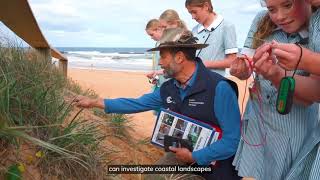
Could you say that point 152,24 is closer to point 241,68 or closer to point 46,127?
point 46,127

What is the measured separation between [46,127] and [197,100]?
3.71ft

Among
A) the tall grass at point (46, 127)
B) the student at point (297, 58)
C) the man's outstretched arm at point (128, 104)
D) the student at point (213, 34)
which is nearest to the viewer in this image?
the student at point (297, 58)

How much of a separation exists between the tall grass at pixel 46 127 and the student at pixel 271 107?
3.31ft

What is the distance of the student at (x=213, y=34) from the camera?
4680 mm

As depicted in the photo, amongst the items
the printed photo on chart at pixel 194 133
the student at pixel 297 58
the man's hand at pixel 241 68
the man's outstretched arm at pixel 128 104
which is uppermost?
the student at pixel 297 58

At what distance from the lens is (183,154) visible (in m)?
3.63

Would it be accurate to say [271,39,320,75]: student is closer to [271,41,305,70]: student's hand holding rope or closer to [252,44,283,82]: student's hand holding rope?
[271,41,305,70]: student's hand holding rope

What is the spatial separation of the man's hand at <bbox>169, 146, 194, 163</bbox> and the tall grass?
580 mm

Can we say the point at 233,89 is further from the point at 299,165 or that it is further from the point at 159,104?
the point at 299,165

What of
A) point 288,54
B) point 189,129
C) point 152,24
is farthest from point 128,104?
point 152,24

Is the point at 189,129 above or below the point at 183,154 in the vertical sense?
above

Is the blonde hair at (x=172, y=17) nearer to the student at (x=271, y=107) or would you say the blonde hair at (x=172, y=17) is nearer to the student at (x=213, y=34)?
the student at (x=213, y=34)

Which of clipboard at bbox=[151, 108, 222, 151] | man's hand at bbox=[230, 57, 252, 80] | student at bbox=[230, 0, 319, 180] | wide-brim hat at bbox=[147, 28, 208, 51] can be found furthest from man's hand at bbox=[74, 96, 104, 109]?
man's hand at bbox=[230, 57, 252, 80]

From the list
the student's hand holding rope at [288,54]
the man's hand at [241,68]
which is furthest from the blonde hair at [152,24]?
the student's hand holding rope at [288,54]
